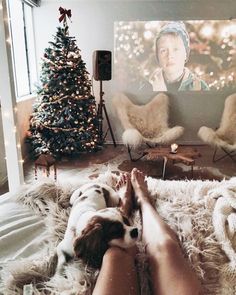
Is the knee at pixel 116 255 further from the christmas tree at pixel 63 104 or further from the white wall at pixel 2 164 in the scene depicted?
the christmas tree at pixel 63 104

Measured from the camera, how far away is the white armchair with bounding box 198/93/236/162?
338 cm

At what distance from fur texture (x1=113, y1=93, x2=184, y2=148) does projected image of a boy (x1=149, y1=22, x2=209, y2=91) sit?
274mm

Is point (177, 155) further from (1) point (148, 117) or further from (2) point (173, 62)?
(2) point (173, 62)

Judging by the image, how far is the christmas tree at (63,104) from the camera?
3.35 meters

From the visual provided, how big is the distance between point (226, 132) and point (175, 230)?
287 cm

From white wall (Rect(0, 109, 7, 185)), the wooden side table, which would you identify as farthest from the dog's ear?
white wall (Rect(0, 109, 7, 185))

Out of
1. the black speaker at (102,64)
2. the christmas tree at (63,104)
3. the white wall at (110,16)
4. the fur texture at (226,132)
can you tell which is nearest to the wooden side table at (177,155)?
the fur texture at (226,132)

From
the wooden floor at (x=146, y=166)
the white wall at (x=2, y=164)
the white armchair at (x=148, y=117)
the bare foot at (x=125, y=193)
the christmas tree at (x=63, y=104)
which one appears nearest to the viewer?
the bare foot at (x=125, y=193)

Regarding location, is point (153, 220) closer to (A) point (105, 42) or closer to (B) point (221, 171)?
(B) point (221, 171)

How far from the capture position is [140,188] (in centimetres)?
150

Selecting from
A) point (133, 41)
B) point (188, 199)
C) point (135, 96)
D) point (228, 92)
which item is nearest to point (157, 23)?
point (133, 41)

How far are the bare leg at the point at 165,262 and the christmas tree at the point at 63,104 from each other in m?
2.44

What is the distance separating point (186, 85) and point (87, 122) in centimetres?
173

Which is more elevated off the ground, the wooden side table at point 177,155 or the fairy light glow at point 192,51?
the fairy light glow at point 192,51
